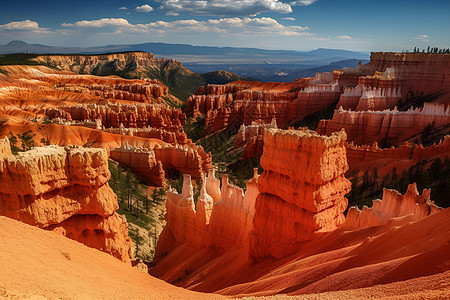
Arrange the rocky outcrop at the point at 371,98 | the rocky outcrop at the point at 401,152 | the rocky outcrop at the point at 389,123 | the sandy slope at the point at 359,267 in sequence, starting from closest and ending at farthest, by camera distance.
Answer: the sandy slope at the point at 359,267, the rocky outcrop at the point at 401,152, the rocky outcrop at the point at 389,123, the rocky outcrop at the point at 371,98

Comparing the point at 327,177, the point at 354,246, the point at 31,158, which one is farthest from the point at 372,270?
the point at 31,158

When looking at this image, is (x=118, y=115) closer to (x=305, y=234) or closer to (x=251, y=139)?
(x=251, y=139)

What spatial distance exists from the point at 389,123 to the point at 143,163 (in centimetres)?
3064

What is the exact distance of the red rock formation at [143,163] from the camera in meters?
38.5

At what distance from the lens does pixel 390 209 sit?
13539 mm

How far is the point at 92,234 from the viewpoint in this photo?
13.2 meters

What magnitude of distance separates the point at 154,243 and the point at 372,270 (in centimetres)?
2090

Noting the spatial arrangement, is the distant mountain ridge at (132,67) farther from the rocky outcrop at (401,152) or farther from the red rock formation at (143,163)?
the rocky outcrop at (401,152)

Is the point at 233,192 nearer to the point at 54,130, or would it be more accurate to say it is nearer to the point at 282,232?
the point at 282,232

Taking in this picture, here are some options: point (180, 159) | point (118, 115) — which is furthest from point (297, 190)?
point (118, 115)

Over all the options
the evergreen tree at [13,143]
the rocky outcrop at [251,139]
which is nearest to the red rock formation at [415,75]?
the rocky outcrop at [251,139]

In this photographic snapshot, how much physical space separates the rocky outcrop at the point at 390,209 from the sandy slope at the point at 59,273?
23.4 feet

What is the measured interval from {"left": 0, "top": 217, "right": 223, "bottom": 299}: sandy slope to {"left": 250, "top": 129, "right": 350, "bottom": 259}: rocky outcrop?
17.5 ft

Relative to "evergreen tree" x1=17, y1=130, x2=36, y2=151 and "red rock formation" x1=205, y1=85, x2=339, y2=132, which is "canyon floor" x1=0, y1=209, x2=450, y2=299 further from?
"red rock formation" x1=205, y1=85, x2=339, y2=132
